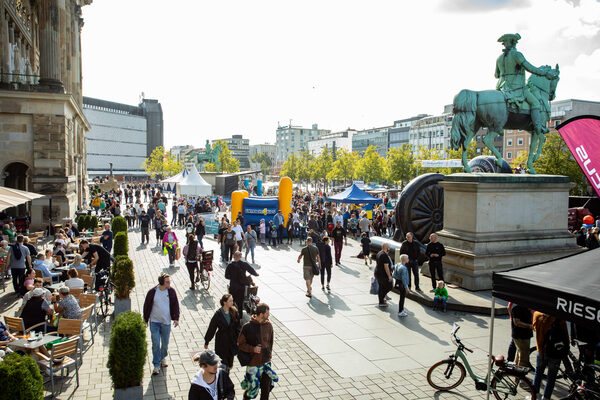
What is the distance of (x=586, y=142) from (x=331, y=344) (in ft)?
18.4

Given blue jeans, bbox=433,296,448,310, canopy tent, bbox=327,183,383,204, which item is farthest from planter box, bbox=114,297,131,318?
canopy tent, bbox=327,183,383,204

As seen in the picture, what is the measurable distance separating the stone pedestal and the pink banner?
256 inches

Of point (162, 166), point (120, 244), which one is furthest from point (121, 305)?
point (162, 166)

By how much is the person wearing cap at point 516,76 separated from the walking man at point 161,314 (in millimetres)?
11448

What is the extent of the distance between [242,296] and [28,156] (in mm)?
18735

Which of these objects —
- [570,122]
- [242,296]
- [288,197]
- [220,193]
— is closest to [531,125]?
[570,122]

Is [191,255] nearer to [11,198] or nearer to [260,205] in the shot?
[11,198]

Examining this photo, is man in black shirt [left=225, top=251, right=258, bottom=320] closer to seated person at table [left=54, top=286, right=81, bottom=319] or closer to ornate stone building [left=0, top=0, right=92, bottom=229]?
seated person at table [left=54, top=286, right=81, bottom=319]

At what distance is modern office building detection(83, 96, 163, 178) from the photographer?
12156 cm

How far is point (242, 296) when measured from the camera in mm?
10234

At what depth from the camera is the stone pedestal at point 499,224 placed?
509 inches

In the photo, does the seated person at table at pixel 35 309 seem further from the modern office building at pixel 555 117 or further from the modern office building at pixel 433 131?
the modern office building at pixel 433 131

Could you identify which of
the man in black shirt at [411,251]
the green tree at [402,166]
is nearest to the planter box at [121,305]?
the man in black shirt at [411,251]

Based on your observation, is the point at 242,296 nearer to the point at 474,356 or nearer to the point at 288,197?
the point at 474,356
